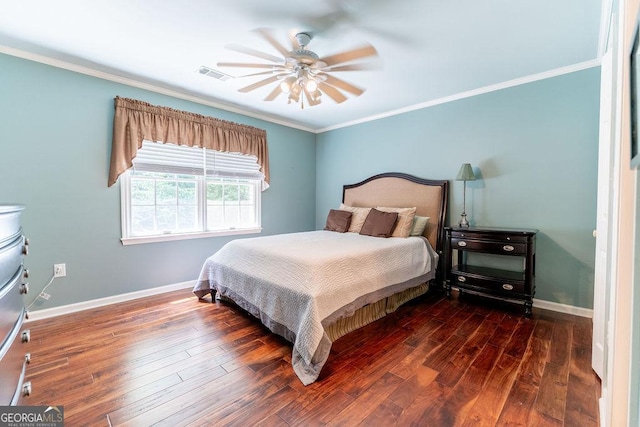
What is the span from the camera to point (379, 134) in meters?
4.29

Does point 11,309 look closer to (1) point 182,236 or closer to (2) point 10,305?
(2) point 10,305

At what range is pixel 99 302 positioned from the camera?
295cm

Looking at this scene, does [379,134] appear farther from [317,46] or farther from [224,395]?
[224,395]

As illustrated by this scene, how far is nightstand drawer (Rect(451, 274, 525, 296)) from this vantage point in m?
2.73

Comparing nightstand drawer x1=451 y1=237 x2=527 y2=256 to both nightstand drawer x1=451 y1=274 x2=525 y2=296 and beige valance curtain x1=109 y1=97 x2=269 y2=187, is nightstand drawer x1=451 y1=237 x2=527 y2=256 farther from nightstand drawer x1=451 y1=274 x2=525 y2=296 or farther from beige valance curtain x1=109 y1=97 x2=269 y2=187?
beige valance curtain x1=109 y1=97 x2=269 y2=187

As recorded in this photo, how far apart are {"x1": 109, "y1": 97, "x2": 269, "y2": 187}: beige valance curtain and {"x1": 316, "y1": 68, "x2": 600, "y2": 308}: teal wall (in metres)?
2.35

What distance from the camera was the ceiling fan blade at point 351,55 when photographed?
6.29ft

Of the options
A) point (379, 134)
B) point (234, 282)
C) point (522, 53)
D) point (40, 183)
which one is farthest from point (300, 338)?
point (379, 134)

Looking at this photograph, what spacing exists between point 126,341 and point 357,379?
1825 mm

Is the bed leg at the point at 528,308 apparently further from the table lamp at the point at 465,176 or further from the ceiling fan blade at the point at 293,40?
the ceiling fan blade at the point at 293,40

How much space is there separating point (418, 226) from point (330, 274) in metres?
1.79

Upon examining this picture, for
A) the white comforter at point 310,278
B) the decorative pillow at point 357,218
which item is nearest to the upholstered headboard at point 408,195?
the decorative pillow at point 357,218

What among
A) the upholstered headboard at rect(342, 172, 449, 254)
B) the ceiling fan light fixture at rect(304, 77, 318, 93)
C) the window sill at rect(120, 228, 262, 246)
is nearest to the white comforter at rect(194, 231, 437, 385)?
the upholstered headboard at rect(342, 172, 449, 254)

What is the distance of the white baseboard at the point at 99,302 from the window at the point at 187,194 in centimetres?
59
